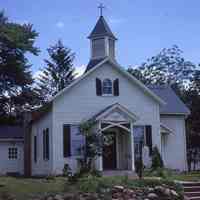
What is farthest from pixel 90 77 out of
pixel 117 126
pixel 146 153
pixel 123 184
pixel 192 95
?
pixel 192 95

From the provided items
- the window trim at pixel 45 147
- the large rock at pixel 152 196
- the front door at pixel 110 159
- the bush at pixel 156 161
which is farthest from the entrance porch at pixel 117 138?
the large rock at pixel 152 196

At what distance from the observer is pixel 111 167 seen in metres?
28.0

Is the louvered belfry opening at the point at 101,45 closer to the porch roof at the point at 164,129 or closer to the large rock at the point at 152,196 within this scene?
the porch roof at the point at 164,129

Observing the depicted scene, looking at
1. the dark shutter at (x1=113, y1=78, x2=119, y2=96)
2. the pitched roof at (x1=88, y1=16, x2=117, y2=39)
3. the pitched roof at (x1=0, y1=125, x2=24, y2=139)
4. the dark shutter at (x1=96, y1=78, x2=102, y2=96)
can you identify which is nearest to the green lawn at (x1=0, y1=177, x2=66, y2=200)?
the dark shutter at (x1=96, y1=78, x2=102, y2=96)

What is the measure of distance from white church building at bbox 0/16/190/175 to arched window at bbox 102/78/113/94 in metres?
0.05

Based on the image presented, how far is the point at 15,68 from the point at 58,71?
15.4 m

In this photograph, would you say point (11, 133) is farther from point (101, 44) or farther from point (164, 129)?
point (164, 129)

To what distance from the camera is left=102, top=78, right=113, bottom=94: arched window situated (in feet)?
91.1

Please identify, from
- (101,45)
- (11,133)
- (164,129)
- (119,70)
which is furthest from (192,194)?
(11,133)

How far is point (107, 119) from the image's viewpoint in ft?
87.1

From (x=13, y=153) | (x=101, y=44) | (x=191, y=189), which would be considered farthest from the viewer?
(x=13, y=153)

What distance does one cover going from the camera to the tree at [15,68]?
45.6 meters

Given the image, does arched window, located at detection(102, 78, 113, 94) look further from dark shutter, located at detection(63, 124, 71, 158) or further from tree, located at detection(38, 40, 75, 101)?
tree, located at detection(38, 40, 75, 101)

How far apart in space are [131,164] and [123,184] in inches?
370
